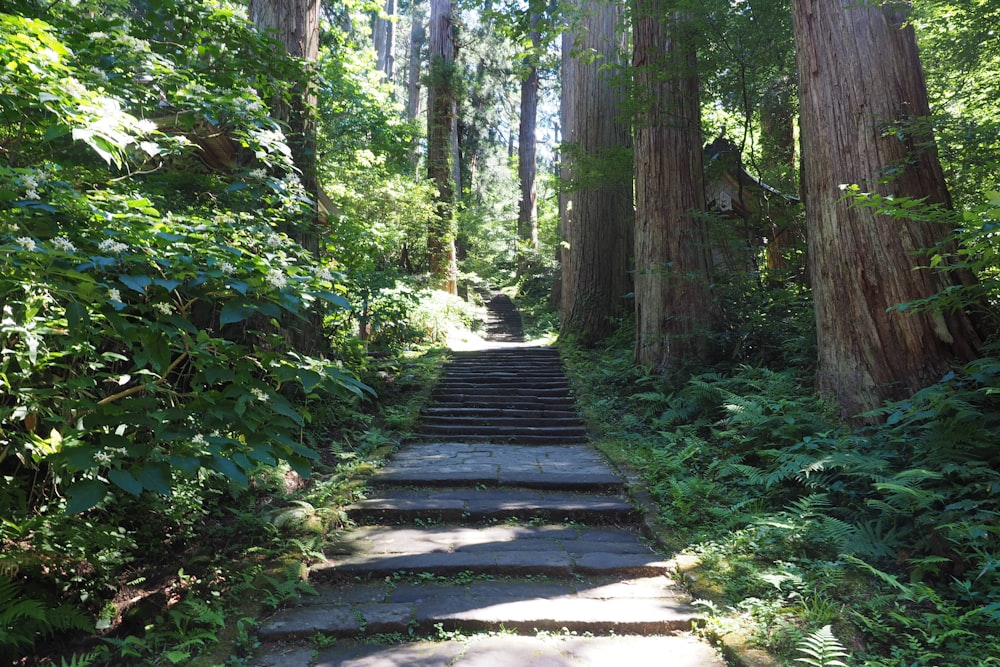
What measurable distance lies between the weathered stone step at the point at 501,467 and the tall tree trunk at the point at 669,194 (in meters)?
2.39

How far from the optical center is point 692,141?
28.3 ft

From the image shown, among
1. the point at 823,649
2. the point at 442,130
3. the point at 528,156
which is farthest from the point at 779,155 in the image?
the point at 528,156

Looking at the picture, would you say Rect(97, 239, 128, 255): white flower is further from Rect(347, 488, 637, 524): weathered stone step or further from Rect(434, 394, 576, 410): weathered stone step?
Rect(434, 394, 576, 410): weathered stone step

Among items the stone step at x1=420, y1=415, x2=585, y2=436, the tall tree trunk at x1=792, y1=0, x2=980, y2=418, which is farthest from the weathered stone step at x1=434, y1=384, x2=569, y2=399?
the tall tree trunk at x1=792, y1=0, x2=980, y2=418

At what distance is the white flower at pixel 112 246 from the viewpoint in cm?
239

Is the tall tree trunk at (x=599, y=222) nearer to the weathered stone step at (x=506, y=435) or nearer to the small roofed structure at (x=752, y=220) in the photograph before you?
the small roofed structure at (x=752, y=220)

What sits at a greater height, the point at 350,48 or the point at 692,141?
the point at 350,48

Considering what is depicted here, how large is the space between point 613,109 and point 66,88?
39.0 feet

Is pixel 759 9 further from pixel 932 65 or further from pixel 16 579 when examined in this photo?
pixel 16 579

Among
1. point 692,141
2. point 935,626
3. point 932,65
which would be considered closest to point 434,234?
point 692,141

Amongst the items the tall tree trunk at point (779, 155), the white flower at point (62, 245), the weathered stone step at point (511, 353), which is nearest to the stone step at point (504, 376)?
the weathered stone step at point (511, 353)

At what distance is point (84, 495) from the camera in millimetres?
2215

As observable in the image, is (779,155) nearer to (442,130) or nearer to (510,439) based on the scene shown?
(510,439)

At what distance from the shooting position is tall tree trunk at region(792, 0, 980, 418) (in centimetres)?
485
